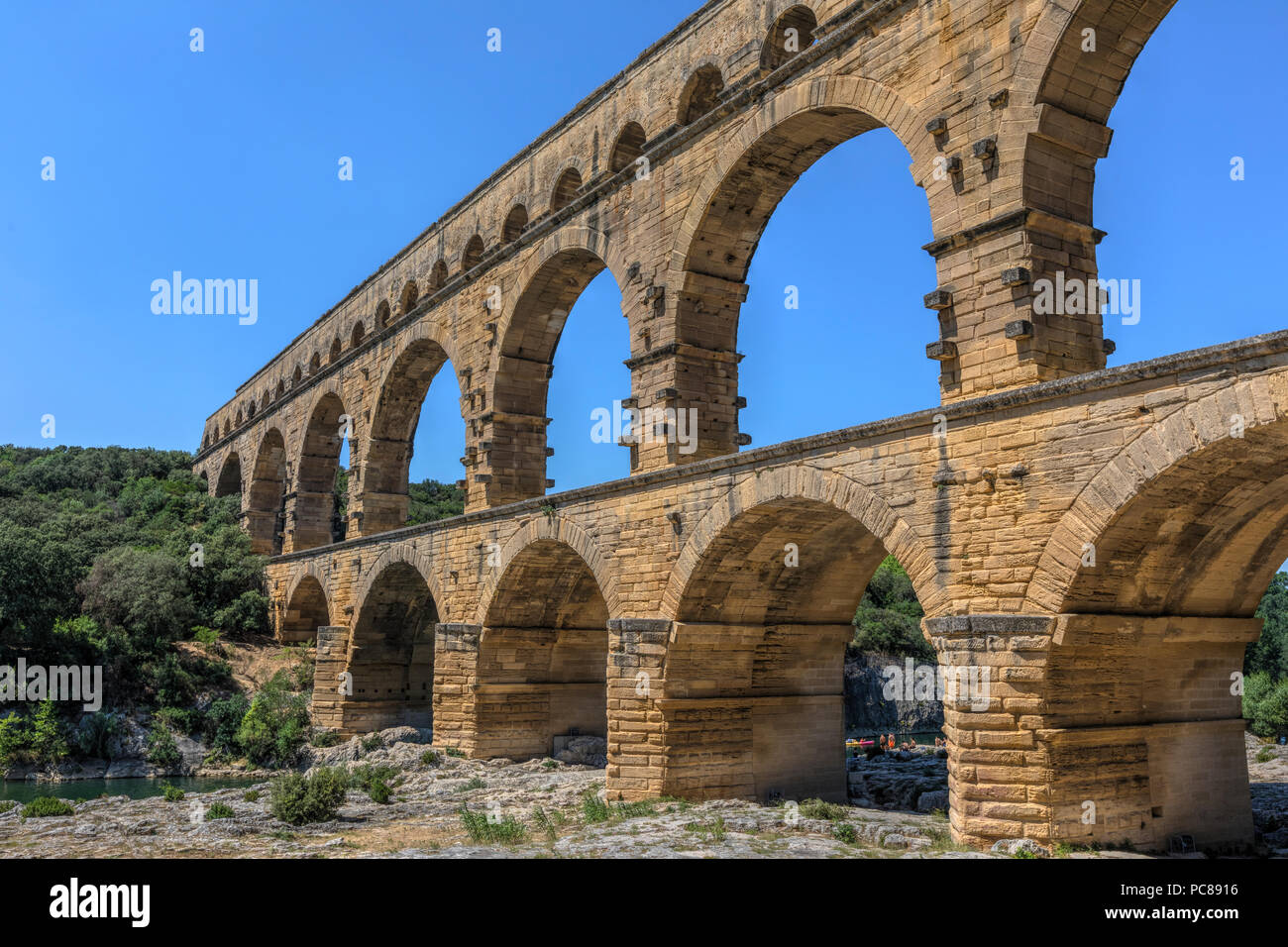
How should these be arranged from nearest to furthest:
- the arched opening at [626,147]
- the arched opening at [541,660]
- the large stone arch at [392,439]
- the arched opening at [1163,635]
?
the arched opening at [1163,635]
the arched opening at [626,147]
the arched opening at [541,660]
the large stone arch at [392,439]

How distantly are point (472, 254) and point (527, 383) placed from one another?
3879 mm

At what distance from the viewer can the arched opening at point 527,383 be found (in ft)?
58.7

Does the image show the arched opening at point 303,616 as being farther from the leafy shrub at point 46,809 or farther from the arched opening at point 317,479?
the leafy shrub at point 46,809

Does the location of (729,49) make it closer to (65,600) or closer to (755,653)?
(755,653)

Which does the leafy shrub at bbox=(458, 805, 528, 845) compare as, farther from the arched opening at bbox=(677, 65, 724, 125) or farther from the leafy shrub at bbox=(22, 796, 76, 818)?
the arched opening at bbox=(677, 65, 724, 125)

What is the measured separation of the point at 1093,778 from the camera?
28.4ft

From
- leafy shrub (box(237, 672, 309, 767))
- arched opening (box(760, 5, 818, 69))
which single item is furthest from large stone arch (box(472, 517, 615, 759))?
arched opening (box(760, 5, 818, 69))

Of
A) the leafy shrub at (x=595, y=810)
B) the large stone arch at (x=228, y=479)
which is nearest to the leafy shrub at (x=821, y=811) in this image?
the leafy shrub at (x=595, y=810)

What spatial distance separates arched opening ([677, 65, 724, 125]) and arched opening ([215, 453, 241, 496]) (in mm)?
29456

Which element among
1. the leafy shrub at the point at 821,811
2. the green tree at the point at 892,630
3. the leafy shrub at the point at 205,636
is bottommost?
the leafy shrub at the point at 821,811

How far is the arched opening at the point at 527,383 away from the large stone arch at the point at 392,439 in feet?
15.3
